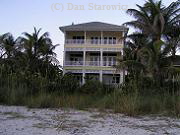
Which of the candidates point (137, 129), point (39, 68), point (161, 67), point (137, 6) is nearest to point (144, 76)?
point (161, 67)

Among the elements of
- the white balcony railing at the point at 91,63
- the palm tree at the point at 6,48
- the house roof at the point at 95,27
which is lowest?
the white balcony railing at the point at 91,63

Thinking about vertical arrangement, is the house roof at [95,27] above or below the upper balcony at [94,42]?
above

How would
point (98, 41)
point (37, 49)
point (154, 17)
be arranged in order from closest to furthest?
point (154, 17)
point (37, 49)
point (98, 41)

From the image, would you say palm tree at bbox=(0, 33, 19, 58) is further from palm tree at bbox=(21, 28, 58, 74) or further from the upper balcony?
the upper balcony

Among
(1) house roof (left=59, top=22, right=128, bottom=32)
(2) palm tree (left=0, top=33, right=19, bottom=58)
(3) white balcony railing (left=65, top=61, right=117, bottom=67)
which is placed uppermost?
(1) house roof (left=59, top=22, right=128, bottom=32)

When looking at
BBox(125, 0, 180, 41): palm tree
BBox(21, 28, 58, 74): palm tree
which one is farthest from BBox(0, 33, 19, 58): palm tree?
Result: BBox(125, 0, 180, 41): palm tree

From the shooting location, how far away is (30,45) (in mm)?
22625

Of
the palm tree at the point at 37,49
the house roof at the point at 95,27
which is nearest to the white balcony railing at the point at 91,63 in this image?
the palm tree at the point at 37,49

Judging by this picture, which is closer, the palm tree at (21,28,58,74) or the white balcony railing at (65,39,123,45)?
the palm tree at (21,28,58,74)

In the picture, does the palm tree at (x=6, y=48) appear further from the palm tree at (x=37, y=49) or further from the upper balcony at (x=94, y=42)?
the upper balcony at (x=94, y=42)

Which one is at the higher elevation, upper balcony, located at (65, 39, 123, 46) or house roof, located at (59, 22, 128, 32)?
house roof, located at (59, 22, 128, 32)

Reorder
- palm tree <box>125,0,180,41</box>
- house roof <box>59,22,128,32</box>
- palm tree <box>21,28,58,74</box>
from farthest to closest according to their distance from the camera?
house roof <box>59,22,128,32</box> < palm tree <box>21,28,58,74</box> < palm tree <box>125,0,180,41</box>

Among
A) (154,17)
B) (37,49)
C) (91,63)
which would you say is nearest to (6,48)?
(37,49)

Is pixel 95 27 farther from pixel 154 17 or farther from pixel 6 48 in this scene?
pixel 6 48
